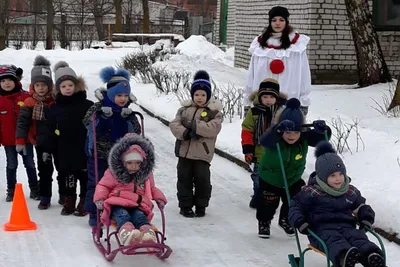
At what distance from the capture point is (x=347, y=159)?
846 cm

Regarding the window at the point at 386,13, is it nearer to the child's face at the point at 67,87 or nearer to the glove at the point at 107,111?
the child's face at the point at 67,87

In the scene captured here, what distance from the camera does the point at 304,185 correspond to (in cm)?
Result: 624

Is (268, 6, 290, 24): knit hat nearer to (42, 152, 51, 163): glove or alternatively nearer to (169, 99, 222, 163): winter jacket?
(169, 99, 222, 163): winter jacket

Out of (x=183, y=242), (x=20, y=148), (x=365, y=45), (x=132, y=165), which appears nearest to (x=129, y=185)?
(x=132, y=165)

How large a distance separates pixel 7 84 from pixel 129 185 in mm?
2542

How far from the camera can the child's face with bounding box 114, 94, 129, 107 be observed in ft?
22.5

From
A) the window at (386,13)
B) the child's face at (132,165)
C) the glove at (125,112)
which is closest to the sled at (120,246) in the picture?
the glove at (125,112)

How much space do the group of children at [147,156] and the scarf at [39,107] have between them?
0.01 m

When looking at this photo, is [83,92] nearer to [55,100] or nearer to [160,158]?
[55,100]

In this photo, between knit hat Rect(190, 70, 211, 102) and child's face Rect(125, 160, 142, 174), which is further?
knit hat Rect(190, 70, 211, 102)

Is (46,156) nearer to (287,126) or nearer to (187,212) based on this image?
(187,212)

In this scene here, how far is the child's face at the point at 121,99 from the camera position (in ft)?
22.5

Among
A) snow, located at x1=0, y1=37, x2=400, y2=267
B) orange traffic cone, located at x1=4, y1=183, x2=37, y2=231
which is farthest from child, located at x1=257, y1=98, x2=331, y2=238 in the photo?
orange traffic cone, located at x1=4, y1=183, x2=37, y2=231

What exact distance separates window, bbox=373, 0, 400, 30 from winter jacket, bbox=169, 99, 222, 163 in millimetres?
11288
